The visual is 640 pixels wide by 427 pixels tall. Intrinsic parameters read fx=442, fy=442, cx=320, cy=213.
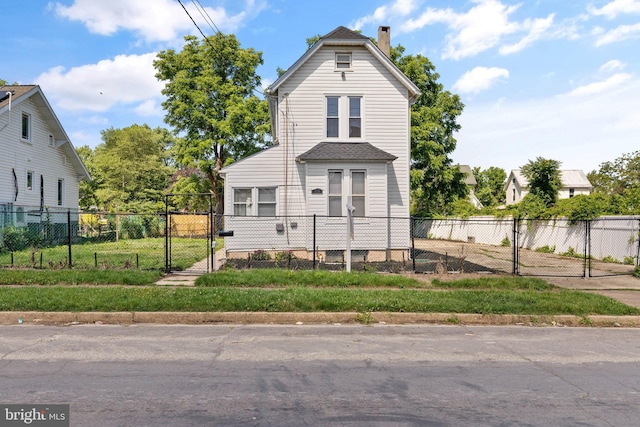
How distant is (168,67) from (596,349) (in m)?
35.4

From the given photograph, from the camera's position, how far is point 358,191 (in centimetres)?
1669

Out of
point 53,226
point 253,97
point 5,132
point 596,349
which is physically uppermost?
point 253,97

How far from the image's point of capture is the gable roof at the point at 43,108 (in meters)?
21.9

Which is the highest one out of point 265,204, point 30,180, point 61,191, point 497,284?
point 30,180

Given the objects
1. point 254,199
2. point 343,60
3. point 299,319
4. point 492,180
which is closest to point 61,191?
point 254,199

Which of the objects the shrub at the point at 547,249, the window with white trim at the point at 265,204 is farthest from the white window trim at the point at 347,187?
the shrub at the point at 547,249

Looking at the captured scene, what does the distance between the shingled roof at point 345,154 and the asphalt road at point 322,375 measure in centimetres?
904

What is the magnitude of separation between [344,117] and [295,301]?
1024 cm

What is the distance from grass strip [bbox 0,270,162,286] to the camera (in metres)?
11.2

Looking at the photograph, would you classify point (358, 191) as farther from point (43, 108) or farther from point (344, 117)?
point (43, 108)

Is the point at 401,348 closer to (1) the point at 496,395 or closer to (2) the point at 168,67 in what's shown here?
(1) the point at 496,395

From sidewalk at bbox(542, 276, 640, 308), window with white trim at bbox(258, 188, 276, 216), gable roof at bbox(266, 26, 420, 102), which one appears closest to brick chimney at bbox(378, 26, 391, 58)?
gable roof at bbox(266, 26, 420, 102)

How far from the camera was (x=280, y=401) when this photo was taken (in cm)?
458

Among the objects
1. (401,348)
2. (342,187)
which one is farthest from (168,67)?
(401,348)
